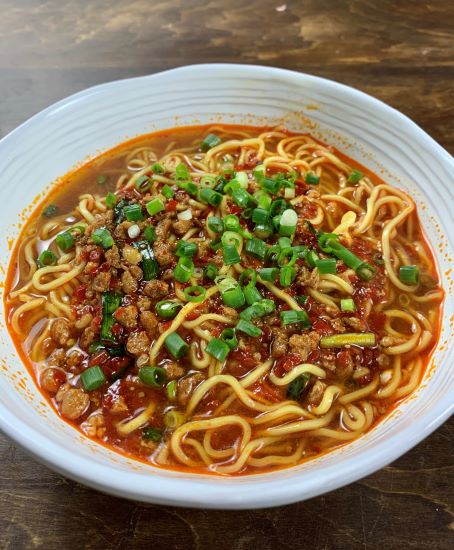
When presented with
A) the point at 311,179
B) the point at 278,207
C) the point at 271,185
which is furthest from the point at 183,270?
the point at 311,179

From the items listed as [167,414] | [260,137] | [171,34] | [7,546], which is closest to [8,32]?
[171,34]

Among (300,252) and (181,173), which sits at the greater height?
(181,173)

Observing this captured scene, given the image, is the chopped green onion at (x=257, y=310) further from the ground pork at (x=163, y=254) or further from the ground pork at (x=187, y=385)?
the ground pork at (x=163, y=254)

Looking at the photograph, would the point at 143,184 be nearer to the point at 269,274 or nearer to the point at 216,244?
the point at 216,244

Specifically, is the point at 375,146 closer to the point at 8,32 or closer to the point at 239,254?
the point at 239,254

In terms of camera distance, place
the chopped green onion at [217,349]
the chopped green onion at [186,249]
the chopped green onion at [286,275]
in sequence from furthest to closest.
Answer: the chopped green onion at [186,249], the chopped green onion at [286,275], the chopped green onion at [217,349]

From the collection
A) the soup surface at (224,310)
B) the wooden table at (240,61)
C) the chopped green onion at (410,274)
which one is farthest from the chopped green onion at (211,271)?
the wooden table at (240,61)
